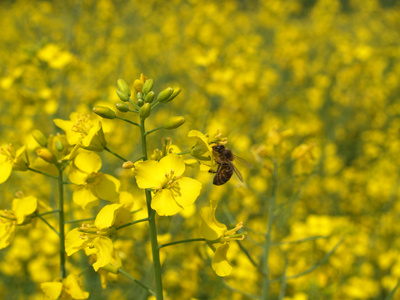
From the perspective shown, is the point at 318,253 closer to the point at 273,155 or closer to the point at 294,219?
the point at 273,155

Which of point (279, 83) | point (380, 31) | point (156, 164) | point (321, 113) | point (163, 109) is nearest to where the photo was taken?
point (156, 164)

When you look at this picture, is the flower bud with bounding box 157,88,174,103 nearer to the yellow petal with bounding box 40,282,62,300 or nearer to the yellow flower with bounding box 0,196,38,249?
the yellow flower with bounding box 0,196,38,249

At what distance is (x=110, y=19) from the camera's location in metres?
5.84

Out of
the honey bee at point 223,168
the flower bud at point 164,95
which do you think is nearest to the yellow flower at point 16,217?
the flower bud at point 164,95

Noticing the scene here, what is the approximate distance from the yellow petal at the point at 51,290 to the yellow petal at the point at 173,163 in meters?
0.55

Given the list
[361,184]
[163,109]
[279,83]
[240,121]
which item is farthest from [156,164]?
[279,83]

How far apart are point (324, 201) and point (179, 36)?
4406 mm

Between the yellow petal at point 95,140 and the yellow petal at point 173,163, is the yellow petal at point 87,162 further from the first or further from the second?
the yellow petal at point 173,163

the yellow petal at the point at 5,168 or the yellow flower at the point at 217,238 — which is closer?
the yellow flower at the point at 217,238

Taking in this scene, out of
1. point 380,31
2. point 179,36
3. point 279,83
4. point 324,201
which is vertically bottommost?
point 324,201

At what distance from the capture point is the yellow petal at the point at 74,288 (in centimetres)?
125

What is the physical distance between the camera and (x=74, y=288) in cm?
125

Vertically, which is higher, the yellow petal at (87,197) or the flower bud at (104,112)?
the flower bud at (104,112)

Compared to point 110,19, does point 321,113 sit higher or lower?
lower
